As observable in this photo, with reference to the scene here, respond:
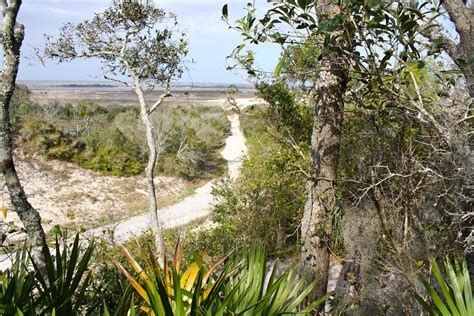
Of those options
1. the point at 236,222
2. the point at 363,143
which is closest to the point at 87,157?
the point at 236,222

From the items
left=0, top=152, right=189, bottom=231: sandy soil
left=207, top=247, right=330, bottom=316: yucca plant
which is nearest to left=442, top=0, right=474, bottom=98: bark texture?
left=207, top=247, right=330, bottom=316: yucca plant

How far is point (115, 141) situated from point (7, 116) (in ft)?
68.8

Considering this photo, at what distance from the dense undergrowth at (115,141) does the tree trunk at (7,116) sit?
17.3 m

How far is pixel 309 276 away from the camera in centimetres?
435

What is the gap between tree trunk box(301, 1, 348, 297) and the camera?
4.30m

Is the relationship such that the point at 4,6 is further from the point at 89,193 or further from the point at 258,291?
the point at 89,193

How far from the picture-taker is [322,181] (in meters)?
4.43

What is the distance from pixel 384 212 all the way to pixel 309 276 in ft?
3.23

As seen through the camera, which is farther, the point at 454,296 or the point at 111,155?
the point at 111,155

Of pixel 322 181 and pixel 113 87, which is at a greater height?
pixel 113 87

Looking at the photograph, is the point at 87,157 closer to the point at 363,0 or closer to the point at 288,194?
the point at 288,194

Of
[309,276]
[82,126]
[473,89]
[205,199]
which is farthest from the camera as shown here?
[82,126]

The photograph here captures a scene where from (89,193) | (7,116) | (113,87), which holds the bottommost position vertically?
(89,193)

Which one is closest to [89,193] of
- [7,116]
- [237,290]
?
[7,116]
